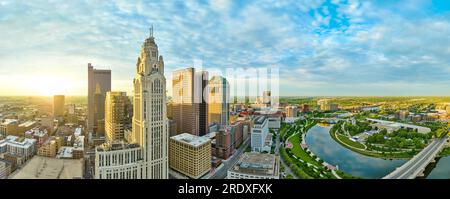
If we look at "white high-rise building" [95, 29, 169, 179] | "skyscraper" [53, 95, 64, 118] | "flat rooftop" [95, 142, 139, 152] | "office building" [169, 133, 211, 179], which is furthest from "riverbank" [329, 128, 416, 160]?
"skyscraper" [53, 95, 64, 118]

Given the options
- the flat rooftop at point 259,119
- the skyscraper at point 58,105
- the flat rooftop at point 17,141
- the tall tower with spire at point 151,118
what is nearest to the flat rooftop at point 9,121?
the flat rooftop at point 17,141

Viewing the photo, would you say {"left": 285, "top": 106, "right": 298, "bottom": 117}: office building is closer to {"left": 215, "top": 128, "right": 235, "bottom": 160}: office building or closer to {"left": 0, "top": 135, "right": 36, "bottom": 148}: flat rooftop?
{"left": 215, "top": 128, "right": 235, "bottom": 160}: office building

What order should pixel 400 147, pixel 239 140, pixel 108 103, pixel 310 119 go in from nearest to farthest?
1. pixel 400 147
2. pixel 310 119
3. pixel 239 140
4. pixel 108 103

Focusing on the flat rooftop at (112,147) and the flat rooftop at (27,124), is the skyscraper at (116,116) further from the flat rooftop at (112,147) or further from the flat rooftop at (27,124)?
the flat rooftop at (27,124)
